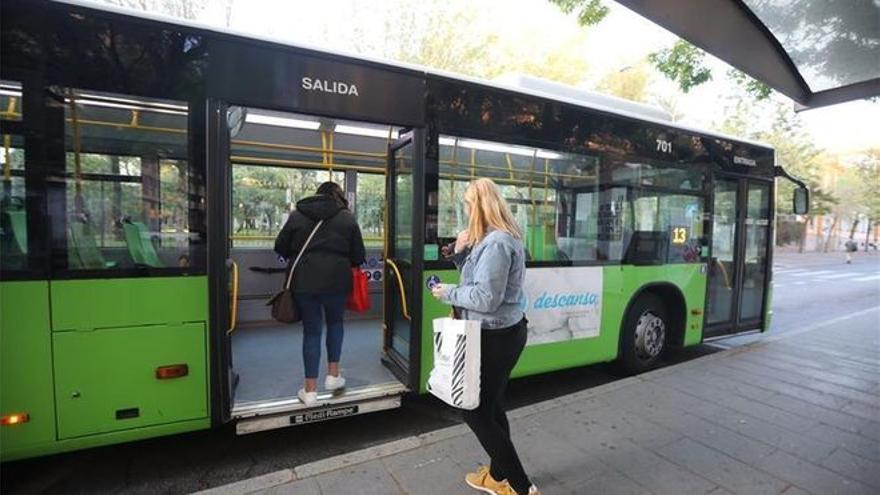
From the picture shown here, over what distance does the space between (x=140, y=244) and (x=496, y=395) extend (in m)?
2.33

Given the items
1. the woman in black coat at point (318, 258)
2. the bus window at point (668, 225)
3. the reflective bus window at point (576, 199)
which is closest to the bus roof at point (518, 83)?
the reflective bus window at point (576, 199)

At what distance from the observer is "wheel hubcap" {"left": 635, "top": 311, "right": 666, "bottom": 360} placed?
552cm

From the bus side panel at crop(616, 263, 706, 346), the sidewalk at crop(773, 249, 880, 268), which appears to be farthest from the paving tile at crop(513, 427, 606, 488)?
the sidewalk at crop(773, 249, 880, 268)

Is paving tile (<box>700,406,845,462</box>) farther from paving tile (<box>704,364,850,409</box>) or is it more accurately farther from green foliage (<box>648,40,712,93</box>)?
green foliage (<box>648,40,712,93</box>)

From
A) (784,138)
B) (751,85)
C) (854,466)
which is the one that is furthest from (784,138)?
(854,466)

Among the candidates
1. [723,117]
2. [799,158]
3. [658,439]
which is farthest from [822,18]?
[799,158]

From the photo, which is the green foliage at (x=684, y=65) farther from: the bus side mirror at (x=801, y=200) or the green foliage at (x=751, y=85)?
the bus side mirror at (x=801, y=200)

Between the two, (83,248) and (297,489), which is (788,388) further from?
(83,248)

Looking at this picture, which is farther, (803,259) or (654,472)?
(803,259)

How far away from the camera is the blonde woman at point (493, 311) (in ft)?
8.48

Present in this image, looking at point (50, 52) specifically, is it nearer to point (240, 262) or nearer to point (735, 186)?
point (240, 262)

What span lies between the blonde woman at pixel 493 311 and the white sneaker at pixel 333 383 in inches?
65.0

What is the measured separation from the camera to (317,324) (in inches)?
154

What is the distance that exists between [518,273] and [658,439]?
7.04ft
